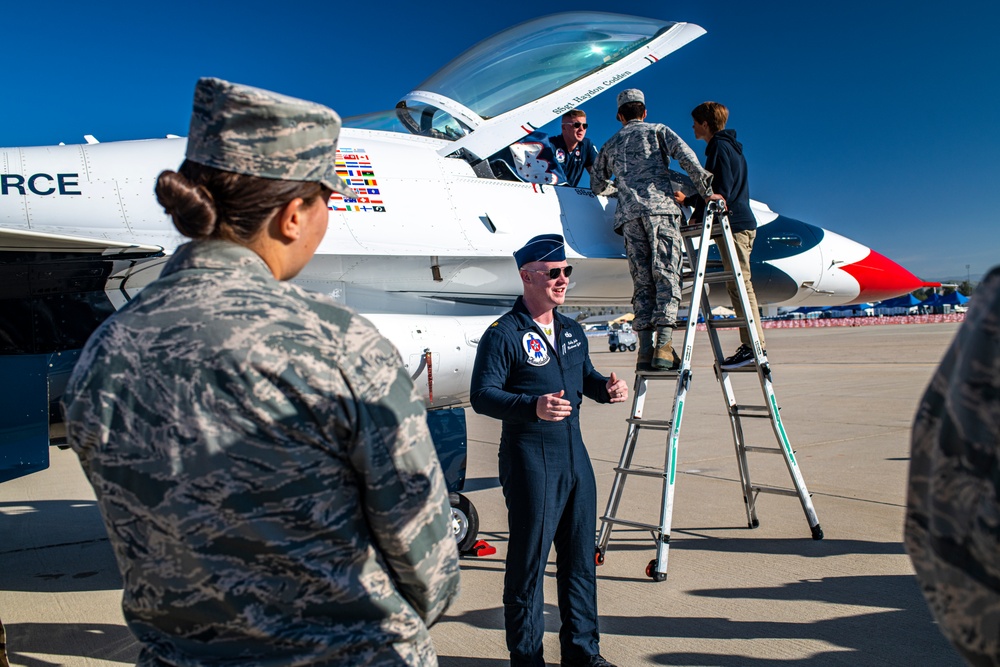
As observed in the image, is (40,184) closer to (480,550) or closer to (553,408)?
(480,550)

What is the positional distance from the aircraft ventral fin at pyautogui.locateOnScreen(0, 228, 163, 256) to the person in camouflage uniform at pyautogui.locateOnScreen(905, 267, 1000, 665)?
4.44 meters

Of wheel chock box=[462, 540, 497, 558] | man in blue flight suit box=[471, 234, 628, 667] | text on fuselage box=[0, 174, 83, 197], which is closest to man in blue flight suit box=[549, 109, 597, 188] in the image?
wheel chock box=[462, 540, 497, 558]

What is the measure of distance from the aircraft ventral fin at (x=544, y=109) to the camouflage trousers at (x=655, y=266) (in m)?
1.40

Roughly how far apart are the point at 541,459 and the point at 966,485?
7.12 feet

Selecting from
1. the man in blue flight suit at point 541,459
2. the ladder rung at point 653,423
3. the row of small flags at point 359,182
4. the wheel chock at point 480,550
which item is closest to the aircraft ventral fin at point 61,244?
the row of small flags at point 359,182

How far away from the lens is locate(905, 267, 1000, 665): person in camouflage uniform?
3.09 feet

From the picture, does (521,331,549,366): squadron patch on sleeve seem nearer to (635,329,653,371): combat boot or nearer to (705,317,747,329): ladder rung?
(635,329,653,371): combat boot

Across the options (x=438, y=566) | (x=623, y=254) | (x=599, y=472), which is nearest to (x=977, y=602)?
(x=438, y=566)

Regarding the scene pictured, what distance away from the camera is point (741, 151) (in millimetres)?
5305

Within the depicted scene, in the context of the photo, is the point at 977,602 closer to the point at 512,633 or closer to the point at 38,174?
the point at 512,633

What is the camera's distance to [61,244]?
429cm

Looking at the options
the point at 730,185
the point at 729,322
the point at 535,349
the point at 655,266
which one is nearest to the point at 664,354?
the point at 655,266

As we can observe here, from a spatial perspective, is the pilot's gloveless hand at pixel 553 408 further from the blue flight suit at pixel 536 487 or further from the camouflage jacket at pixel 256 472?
the camouflage jacket at pixel 256 472

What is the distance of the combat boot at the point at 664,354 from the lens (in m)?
4.69
